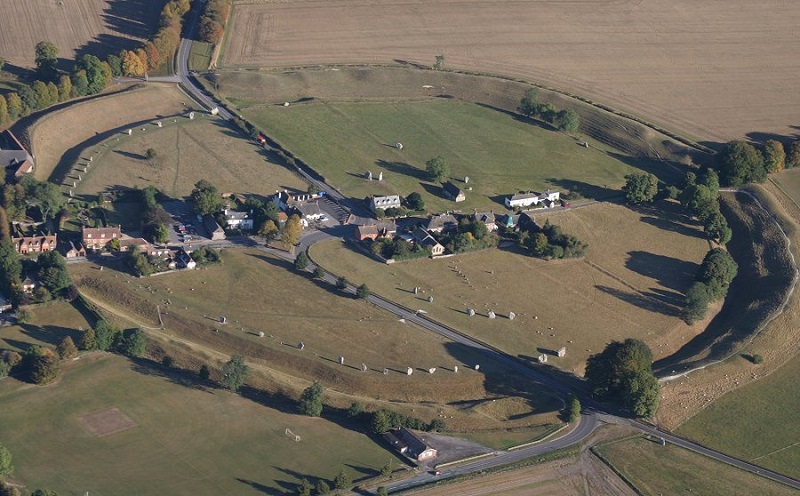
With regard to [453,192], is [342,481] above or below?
below

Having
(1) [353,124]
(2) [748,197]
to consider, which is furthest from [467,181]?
(2) [748,197]

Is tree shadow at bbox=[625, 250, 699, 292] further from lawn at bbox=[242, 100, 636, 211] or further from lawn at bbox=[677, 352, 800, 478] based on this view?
lawn at bbox=[677, 352, 800, 478]

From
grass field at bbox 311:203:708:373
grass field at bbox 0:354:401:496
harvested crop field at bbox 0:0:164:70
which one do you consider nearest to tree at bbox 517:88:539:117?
grass field at bbox 311:203:708:373

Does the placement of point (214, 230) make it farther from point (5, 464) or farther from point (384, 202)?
point (5, 464)

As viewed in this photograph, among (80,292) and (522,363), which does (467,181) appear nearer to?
(522,363)

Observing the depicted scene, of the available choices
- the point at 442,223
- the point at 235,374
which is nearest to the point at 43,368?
the point at 235,374
